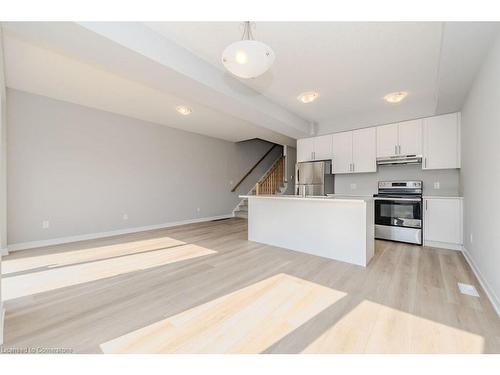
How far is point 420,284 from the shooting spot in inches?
91.4

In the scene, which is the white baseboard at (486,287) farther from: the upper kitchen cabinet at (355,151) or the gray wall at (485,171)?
the upper kitchen cabinet at (355,151)

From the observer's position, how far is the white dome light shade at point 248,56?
5.32 ft

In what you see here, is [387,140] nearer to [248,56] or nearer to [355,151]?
[355,151]

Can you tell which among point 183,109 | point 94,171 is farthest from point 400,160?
point 94,171

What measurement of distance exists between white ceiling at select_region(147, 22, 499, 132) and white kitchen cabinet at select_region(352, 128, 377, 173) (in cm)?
79

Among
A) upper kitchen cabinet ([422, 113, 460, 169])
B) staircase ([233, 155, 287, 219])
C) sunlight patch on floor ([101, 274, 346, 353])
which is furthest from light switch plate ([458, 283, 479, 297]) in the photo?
staircase ([233, 155, 287, 219])

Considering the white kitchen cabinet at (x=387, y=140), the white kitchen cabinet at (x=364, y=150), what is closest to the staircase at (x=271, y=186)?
the white kitchen cabinet at (x=364, y=150)

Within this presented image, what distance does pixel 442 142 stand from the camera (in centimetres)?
383

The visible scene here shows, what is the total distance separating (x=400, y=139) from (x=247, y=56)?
3.88 m

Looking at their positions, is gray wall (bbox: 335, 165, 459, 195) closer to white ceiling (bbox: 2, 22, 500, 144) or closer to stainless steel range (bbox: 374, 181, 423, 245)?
stainless steel range (bbox: 374, 181, 423, 245)

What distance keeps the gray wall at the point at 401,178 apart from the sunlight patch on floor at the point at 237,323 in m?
3.41

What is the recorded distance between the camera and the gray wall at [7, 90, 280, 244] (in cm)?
368
